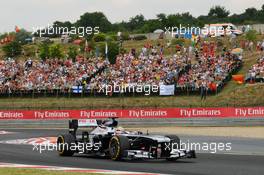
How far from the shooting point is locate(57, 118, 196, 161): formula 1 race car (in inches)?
625

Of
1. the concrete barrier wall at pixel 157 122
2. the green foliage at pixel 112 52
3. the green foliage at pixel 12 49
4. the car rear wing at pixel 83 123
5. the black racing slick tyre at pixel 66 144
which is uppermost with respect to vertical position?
the green foliage at pixel 12 49

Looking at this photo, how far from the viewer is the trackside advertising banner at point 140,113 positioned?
1363 inches

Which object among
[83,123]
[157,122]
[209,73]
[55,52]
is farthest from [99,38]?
[83,123]

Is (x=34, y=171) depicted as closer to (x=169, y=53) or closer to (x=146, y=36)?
(x=169, y=53)

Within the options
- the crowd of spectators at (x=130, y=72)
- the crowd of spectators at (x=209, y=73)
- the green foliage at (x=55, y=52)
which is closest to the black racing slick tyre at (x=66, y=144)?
the crowd of spectators at (x=130, y=72)

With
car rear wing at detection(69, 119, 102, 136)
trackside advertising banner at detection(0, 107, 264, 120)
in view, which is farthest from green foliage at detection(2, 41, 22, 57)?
car rear wing at detection(69, 119, 102, 136)

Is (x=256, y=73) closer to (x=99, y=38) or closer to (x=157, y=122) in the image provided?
(x=157, y=122)

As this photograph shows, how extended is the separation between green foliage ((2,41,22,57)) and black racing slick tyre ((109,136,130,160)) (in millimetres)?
54046

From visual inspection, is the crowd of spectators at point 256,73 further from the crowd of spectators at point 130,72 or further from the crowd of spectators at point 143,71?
the crowd of spectators at point 143,71

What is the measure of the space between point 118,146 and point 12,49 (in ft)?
182

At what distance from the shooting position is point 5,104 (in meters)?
46.3

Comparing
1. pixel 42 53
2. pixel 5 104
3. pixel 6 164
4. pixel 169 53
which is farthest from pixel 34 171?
pixel 42 53

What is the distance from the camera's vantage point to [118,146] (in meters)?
16.0

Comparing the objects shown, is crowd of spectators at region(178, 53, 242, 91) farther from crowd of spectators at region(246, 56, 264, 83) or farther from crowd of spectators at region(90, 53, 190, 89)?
crowd of spectators at region(246, 56, 264, 83)
